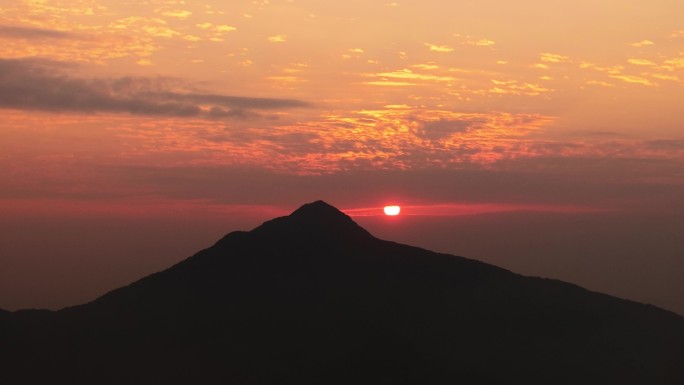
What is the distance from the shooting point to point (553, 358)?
73125 mm

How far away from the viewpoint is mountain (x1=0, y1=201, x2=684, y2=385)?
7162 cm

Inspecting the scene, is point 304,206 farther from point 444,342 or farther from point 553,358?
point 553,358

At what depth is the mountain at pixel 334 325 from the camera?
71.6 m

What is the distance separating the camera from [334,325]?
7531cm

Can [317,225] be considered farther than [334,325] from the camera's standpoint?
Yes

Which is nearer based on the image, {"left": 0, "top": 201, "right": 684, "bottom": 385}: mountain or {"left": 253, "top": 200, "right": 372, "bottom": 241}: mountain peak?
{"left": 0, "top": 201, "right": 684, "bottom": 385}: mountain

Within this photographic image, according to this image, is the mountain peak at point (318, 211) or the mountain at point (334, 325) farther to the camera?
the mountain peak at point (318, 211)

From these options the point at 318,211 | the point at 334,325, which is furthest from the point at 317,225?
the point at 334,325

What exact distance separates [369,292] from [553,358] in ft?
47.2

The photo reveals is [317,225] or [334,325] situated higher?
[317,225]

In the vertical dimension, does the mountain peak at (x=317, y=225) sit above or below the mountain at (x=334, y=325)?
above

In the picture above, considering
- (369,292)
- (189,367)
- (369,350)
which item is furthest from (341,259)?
(189,367)

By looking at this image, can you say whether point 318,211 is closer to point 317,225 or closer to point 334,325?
point 317,225

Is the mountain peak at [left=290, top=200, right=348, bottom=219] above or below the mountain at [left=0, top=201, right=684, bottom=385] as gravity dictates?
above
